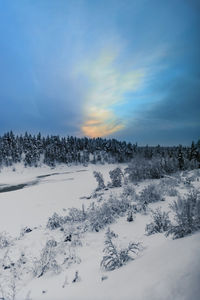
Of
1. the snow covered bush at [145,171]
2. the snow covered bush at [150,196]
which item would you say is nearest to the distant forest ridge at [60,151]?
the snow covered bush at [145,171]

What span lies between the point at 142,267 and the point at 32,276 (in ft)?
12.2

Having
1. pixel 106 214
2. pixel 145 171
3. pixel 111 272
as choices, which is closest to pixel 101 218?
pixel 106 214

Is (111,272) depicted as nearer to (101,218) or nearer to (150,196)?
(101,218)

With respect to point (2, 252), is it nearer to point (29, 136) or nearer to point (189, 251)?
point (189, 251)

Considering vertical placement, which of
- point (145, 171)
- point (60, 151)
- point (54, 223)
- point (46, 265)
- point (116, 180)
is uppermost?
point (60, 151)

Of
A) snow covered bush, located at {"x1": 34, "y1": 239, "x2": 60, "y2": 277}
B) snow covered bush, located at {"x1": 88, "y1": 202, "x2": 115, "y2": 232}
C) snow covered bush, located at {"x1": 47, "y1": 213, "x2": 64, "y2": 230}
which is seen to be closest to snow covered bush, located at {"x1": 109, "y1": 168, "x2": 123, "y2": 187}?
snow covered bush, located at {"x1": 88, "y1": 202, "x2": 115, "y2": 232}

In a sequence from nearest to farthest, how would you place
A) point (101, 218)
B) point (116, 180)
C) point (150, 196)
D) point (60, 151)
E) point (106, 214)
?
point (101, 218)
point (106, 214)
point (150, 196)
point (116, 180)
point (60, 151)

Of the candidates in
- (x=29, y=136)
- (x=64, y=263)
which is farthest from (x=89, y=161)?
(x=64, y=263)

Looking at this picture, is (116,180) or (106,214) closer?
(106,214)

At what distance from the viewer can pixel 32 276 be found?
6117mm

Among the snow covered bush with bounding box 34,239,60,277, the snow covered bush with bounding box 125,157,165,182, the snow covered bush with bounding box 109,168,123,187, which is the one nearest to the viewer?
the snow covered bush with bounding box 34,239,60,277

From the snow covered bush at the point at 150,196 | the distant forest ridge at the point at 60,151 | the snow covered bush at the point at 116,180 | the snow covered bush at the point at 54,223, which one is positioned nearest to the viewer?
the snow covered bush at the point at 54,223

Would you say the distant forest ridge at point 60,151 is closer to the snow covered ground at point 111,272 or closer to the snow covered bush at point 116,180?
the snow covered bush at point 116,180

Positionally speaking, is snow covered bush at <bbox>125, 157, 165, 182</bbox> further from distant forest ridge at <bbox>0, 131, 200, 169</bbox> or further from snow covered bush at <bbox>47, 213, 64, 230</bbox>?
distant forest ridge at <bbox>0, 131, 200, 169</bbox>
